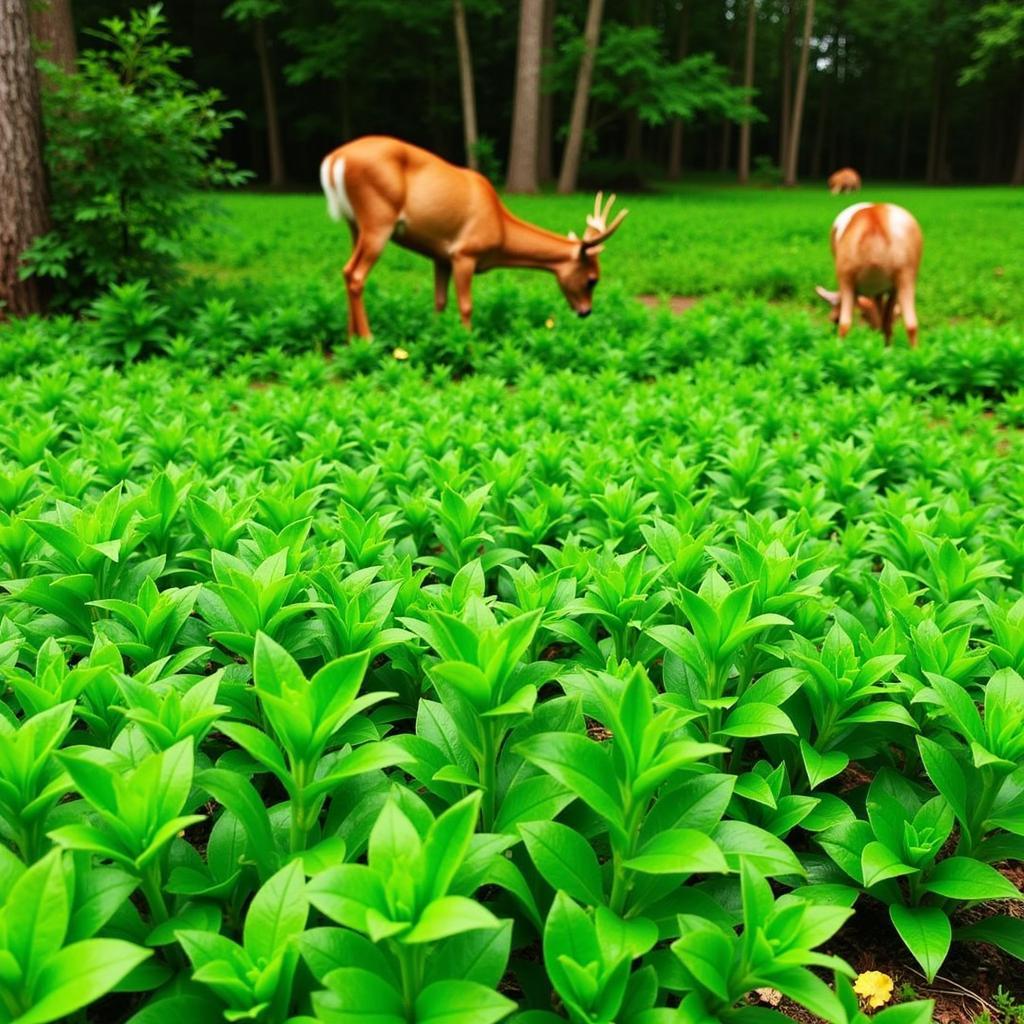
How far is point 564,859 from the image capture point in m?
1.44

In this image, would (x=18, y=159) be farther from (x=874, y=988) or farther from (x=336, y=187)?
(x=874, y=988)

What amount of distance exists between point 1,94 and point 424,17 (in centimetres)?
2759

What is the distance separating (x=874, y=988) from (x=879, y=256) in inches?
283

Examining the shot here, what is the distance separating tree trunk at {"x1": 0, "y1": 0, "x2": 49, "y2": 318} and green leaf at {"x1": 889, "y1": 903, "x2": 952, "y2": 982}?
762 centimetres

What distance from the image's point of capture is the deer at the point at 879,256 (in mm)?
7570

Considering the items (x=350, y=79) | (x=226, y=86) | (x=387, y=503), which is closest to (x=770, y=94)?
(x=350, y=79)

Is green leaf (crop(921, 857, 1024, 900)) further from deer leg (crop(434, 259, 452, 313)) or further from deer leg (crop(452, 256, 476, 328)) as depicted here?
deer leg (crop(434, 259, 452, 313))

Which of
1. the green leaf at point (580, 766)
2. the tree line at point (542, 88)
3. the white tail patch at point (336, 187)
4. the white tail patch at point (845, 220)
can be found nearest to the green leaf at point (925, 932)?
the green leaf at point (580, 766)

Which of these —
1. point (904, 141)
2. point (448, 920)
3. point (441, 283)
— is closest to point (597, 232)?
point (441, 283)

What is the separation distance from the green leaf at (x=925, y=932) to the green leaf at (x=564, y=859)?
0.60m

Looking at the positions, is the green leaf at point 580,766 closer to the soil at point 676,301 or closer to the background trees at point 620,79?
the soil at point 676,301

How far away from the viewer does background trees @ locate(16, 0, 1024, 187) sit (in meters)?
27.1

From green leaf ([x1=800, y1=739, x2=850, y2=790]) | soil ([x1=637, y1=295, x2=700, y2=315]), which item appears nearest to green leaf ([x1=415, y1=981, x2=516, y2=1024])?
green leaf ([x1=800, y1=739, x2=850, y2=790])

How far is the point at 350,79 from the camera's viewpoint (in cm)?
3741
